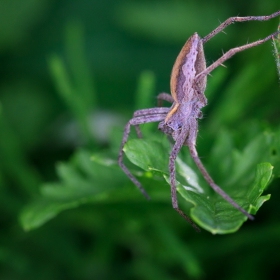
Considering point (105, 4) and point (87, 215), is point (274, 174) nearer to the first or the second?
point (87, 215)

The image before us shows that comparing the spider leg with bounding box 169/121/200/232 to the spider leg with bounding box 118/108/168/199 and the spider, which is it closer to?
the spider

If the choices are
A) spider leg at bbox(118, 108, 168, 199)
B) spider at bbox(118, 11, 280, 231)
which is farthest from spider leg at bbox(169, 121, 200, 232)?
spider leg at bbox(118, 108, 168, 199)

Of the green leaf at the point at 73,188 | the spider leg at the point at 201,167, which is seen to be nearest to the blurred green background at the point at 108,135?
the green leaf at the point at 73,188

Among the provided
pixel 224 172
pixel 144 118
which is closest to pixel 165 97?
pixel 144 118

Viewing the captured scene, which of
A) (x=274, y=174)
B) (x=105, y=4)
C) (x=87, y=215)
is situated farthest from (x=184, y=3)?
(x=274, y=174)

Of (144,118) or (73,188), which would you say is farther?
(144,118)

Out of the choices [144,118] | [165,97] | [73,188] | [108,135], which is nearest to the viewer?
[73,188]

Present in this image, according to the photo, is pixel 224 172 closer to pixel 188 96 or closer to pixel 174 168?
pixel 174 168
